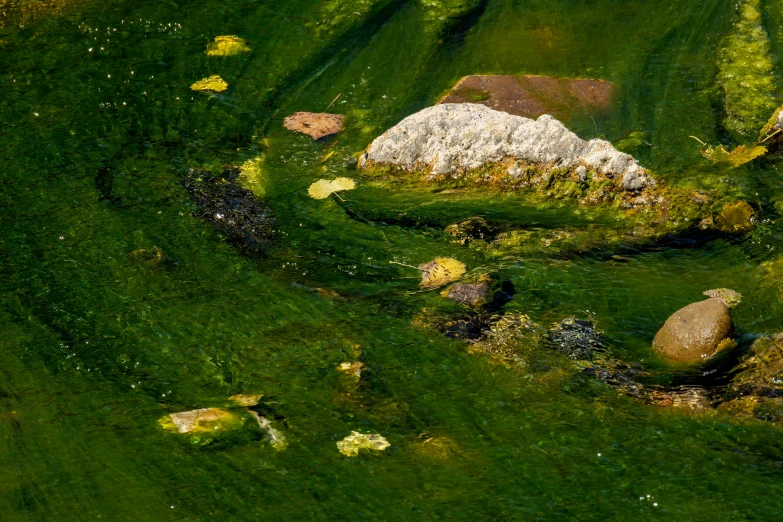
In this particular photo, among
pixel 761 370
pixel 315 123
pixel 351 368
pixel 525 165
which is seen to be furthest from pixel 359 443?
pixel 315 123

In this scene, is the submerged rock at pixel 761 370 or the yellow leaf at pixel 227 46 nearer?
the submerged rock at pixel 761 370

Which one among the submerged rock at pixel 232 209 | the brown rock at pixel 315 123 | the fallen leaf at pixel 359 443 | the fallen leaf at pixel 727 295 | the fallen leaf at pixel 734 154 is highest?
the brown rock at pixel 315 123

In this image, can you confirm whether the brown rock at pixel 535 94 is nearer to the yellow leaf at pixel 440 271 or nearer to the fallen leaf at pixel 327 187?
the fallen leaf at pixel 327 187

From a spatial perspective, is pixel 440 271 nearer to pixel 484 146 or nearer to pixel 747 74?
pixel 484 146

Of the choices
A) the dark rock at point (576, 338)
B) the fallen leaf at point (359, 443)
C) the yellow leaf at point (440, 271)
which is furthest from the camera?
the yellow leaf at point (440, 271)

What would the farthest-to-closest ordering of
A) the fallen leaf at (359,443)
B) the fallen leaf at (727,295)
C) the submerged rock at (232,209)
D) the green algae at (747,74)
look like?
the green algae at (747,74) < the submerged rock at (232,209) < the fallen leaf at (727,295) < the fallen leaf at (359,443)

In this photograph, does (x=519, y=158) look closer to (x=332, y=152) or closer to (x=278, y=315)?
(x=332, y=152)

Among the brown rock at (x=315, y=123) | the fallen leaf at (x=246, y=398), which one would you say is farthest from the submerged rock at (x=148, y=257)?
the brown rock at (x=315, y=123)
